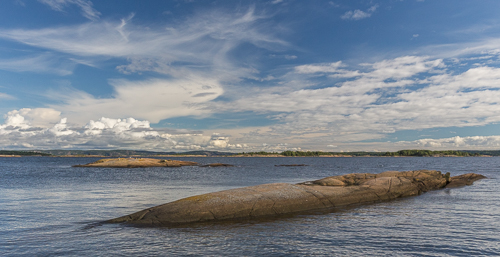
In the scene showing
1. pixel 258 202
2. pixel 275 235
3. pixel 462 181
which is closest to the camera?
pixel 275 235

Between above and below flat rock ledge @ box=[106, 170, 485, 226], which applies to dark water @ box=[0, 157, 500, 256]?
below

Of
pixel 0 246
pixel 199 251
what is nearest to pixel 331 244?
pixel 199 251

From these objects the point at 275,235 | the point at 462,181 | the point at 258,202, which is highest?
the point at 258,202

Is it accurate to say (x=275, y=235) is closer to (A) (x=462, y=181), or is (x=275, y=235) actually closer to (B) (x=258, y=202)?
(B) (x=258, y=202)

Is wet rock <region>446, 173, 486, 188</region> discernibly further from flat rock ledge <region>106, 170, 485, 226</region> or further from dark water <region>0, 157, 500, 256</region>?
dark water <region>0, 157, 500, 256</region>

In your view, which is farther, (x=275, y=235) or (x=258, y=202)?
(x=258, y=202)

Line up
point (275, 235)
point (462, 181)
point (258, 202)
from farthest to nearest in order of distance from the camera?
point (462, 181)
point (258, 202)
point (275, 235)

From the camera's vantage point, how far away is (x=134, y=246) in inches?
492

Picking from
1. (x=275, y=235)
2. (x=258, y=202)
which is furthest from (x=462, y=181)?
(x=275, y=235)

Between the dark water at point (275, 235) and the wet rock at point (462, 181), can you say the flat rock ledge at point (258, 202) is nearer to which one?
the dark water at point (275, 235)

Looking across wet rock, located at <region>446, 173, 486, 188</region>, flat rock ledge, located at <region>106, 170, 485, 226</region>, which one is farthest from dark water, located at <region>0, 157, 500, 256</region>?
wet rock, located at <region>446, 173, 486, 188</region>

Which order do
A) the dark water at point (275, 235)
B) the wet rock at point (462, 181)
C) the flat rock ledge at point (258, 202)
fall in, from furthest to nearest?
the wet rock at point (462, 181), the flat rock ledge at point (258, 202), the dark water at point (275, 235)

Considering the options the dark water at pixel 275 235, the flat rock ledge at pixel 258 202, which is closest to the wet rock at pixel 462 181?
the flat rock ledge at pixel 258 202

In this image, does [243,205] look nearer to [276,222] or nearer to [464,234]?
[276,222]
